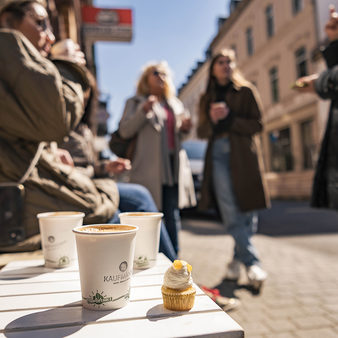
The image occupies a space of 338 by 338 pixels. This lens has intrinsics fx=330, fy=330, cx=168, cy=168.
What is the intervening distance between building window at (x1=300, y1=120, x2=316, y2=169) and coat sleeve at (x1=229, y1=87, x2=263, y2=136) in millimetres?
13540

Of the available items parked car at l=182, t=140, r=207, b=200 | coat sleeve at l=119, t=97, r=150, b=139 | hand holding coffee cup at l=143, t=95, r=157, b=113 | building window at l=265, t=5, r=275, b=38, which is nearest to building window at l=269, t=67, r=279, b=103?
building window at l=265, t=5, r=275, b=38

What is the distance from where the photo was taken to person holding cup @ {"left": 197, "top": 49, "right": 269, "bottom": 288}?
295 centimetres

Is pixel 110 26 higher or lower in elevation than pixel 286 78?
lower

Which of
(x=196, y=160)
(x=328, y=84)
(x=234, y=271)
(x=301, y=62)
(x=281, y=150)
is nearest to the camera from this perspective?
(x=328, y=84)

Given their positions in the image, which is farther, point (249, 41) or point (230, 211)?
point (249, 41)

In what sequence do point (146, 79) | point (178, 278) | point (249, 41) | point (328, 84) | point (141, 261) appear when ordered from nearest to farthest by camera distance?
point (178, 278), point (141, 261), point (328, 84), point (146, 79), point (249, 41)

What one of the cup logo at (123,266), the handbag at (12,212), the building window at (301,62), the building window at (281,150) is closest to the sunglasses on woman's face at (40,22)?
the handbag at (12,212)

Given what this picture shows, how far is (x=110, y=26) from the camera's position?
8922 mm

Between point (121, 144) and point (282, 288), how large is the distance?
1941mm

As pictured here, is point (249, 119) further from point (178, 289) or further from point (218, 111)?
point (178, 289)

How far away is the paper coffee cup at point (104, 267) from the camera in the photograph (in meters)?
0.78

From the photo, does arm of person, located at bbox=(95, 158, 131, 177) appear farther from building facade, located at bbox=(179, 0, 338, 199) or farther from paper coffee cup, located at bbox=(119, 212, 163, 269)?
building facade, located at bbox=(179, 0, 338, 199)

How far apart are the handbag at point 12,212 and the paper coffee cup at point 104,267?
707 mm

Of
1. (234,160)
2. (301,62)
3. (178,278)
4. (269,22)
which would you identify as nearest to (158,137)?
(234,160)
